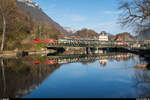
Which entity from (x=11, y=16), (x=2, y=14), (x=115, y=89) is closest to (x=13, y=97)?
(x=115, y=89)

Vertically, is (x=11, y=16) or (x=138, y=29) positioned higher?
(x=11, y=16)

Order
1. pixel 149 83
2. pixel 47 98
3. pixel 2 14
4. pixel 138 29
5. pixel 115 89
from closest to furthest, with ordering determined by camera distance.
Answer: pixel 47 98
pixel 115 89
pixel 149 83
pixel 138 29
pixel 2 14

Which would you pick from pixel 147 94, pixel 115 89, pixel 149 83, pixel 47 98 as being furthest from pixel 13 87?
pixel 149 83

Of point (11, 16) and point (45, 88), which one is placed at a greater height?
point (11, 16)

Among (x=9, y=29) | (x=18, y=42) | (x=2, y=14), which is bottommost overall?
(x=18, y=42)

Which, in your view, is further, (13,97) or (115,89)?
(115,89)

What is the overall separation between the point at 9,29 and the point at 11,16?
340 centimetres

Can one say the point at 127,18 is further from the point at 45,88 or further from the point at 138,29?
the point at 45,88

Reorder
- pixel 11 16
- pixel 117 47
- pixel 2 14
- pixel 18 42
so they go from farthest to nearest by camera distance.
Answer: pixel 117 47, pixel 18 42, pixel 11 16, pixel 2 14

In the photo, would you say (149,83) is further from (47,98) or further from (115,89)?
(47,98)

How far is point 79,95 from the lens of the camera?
26.0 ft

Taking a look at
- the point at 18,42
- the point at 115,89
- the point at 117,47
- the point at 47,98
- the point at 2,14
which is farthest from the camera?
the point at 117,47

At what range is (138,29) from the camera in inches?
734

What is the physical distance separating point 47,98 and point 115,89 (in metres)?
3.79
